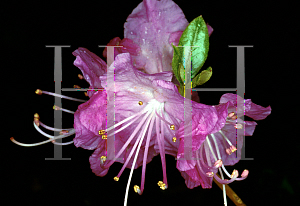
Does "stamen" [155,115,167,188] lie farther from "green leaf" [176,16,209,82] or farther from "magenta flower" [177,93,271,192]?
"green leaf" [176,16,209,82]

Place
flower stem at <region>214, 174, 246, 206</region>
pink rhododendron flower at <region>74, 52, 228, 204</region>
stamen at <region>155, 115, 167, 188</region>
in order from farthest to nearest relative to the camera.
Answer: flower stem at <region>214, 174, 246, 206</region>
stamen at <region>155, 115, 167, 188</region>
pink rhododendron flower at <region>74, 52, 228, 204</region>

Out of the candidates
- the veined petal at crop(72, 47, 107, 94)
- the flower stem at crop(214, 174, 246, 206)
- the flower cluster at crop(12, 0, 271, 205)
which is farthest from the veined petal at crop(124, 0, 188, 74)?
the flower stem at crop(214, 174, 246, 206)

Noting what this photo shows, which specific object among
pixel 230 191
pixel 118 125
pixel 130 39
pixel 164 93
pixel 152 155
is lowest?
pixel 230 191

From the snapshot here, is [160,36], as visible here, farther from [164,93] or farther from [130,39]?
[164,93]

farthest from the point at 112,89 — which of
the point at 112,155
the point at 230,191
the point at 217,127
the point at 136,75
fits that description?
the point at 230,191

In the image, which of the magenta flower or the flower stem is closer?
the magenta flower

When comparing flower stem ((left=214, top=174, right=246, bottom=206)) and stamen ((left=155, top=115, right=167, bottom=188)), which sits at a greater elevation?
stamen ((left=155, top=115, right=167, bottom=188))
